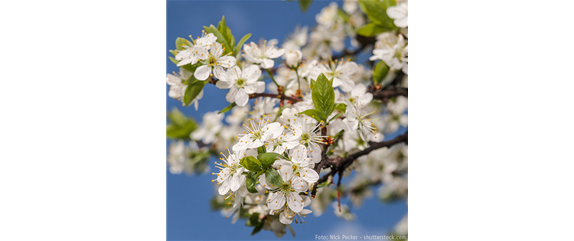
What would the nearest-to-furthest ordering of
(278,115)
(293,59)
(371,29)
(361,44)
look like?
(278,115) → (293,59) → (371,29) → (361,44)

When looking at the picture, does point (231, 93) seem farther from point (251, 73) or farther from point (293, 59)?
point (293, 59)

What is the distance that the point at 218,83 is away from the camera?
135cm

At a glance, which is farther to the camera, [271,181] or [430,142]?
[430,142]

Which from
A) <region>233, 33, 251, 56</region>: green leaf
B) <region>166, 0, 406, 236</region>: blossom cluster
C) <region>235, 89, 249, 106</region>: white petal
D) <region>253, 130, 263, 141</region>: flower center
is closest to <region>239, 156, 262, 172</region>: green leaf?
<region>166, 0, 406, 236</region>: blossom cluster

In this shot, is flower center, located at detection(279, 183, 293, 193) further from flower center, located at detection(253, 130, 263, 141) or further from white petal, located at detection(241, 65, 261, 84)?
white petal, located at detection(241, 65, 261, 84)

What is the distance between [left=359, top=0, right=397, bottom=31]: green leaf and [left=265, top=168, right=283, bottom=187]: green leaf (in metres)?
1.01

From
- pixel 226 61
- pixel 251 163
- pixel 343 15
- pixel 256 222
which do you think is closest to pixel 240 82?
pixel 226 61

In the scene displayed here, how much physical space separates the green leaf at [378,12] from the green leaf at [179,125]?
59.1 inches

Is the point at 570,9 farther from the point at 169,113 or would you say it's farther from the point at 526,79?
the point at 169,113

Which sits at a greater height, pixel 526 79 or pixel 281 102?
pixel 281 102

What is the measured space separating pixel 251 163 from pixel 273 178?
8 cm

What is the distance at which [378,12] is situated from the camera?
1.61 metres

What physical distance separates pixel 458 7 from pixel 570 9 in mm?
356
